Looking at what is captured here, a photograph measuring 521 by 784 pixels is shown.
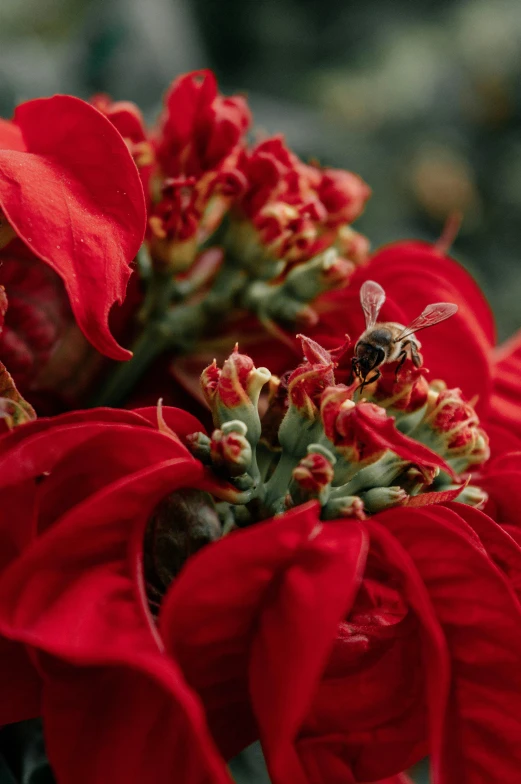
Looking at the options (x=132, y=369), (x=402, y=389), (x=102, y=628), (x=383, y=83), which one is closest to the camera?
(x=102, y=628)

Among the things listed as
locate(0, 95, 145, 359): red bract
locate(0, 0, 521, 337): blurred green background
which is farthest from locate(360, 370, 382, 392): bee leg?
locate(0, 0, 521, 337): blurred green background

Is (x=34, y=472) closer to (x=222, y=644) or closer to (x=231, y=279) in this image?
(x=222, y=644)

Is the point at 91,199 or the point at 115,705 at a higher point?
the point at 91,199

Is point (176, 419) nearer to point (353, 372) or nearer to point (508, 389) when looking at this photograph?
point (353, 372)

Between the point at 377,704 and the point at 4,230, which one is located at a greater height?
the point at 4,230

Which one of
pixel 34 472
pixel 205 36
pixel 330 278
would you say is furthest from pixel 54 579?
pixel 205 36

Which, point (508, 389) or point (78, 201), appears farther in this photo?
point (508, 389)

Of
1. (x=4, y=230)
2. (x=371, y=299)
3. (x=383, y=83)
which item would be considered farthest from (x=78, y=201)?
(x=383, y=83)
